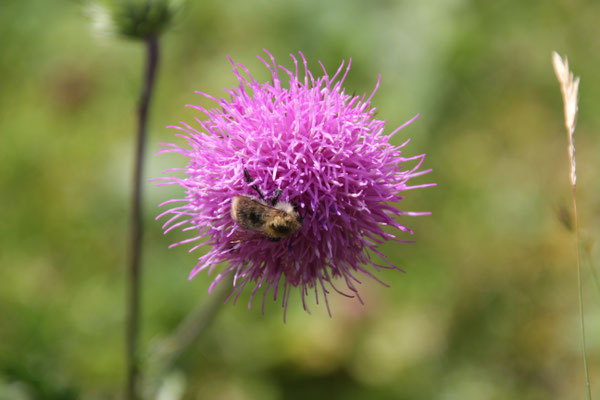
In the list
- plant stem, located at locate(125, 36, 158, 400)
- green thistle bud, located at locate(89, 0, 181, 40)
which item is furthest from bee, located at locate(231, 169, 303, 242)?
green thistle bud, located at locate(89, 0, 181, 40)

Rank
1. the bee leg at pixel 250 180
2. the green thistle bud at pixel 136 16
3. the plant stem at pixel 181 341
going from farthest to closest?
the green thistle bud at pixel 136 16
the plant stem at pixel 181 341
the bee leg at pixel 250 180

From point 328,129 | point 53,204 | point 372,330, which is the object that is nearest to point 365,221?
point 328,129

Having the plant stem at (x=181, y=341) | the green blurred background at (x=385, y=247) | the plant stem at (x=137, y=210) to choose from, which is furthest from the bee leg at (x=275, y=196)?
the green blurred background at (x=385, y=247)

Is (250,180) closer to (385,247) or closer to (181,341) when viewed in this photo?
(181,341)

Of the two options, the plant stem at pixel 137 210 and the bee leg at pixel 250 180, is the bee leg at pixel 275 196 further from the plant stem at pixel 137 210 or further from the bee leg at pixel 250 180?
the plant stem at pixel 137 210

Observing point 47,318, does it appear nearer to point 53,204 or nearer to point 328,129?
point 53,204

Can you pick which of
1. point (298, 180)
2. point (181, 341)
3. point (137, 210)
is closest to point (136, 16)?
point (137, 210)
